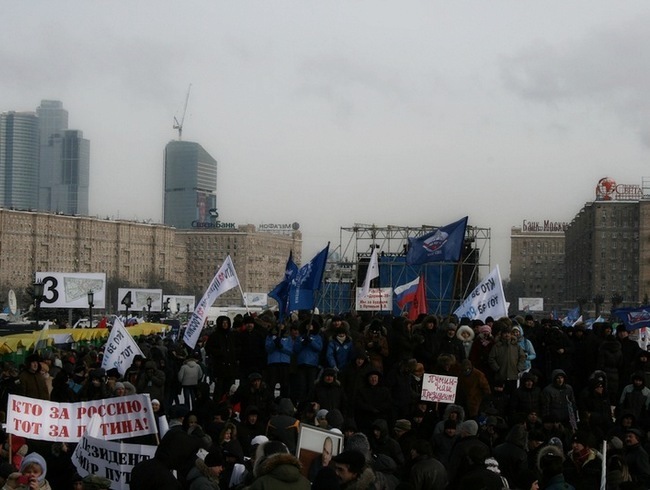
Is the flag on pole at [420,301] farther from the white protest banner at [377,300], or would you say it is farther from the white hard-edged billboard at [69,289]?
the white hard-edged billboard at [69,289]

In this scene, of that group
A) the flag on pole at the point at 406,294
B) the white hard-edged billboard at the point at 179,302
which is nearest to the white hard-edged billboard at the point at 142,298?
the white hard-edged billboard at the point at 179,302

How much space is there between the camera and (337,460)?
9.62m

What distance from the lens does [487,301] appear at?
24016 millimetres

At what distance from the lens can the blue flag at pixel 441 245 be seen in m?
32.3

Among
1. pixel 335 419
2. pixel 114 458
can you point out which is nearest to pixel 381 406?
pixel 335 419

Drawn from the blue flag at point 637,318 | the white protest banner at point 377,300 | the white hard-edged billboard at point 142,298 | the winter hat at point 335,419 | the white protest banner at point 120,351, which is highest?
the white hard-edged billboard at point 142,298

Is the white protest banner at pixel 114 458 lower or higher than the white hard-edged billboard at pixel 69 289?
lower

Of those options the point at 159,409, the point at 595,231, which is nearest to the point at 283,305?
the point at 159,409

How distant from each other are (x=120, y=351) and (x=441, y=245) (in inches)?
589

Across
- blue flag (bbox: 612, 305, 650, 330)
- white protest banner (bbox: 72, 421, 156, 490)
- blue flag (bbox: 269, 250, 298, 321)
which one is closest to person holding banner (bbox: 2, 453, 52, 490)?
white protest banner (bbox: 72, 421, 156, 490)

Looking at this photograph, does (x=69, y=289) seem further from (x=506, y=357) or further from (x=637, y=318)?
(x=506, y=357)

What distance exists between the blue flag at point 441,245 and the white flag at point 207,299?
7919 millimetres

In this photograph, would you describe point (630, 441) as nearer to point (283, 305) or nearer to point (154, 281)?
point (283, 305)

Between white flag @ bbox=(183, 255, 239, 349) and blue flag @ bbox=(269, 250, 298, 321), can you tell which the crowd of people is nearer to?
white flag @ bbox=(183, 255, 239, 349)
